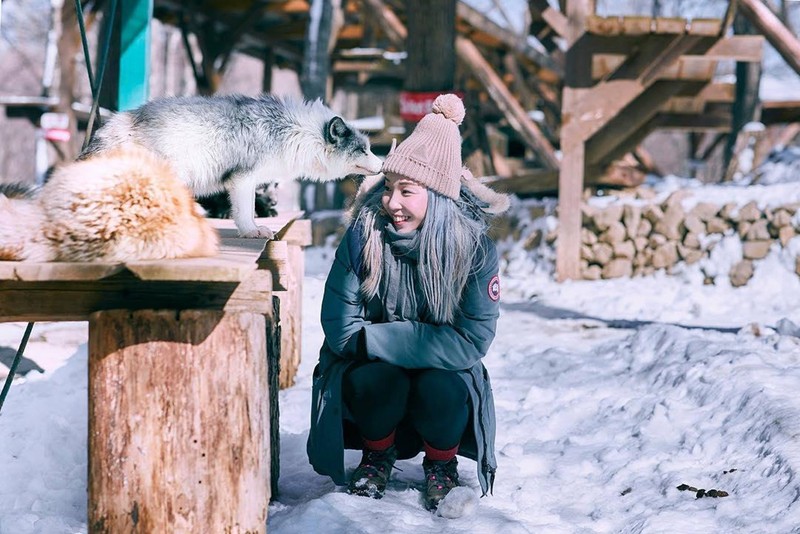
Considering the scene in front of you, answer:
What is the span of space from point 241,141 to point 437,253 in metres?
1.11

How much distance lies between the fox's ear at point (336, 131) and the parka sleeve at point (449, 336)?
48.1 inches

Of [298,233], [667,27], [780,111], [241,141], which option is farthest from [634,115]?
[241,141]

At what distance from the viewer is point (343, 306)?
3012 mm

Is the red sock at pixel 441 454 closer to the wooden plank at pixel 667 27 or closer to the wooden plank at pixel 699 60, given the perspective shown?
the wooden plank at pixel 667 27

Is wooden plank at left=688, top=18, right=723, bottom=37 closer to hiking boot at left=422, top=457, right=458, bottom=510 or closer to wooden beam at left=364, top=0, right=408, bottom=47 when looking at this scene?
wooden beam at left=364, top=0, right=408, bottom=47

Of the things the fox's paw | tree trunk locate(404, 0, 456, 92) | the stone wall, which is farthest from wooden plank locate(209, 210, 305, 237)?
the stone wall

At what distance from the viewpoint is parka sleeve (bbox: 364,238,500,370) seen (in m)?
3.01

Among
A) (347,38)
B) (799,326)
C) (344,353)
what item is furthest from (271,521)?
(347,38)

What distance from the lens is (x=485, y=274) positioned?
3.04 metres

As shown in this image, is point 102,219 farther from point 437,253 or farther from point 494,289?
point 494,289

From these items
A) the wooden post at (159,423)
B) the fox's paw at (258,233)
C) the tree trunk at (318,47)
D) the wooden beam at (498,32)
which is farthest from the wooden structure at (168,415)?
the wooden beam at (498,32)

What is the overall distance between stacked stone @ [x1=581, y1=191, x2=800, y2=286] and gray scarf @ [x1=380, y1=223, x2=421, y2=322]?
231 inches

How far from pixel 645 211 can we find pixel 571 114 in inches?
49.8

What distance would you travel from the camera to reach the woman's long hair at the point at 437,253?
2.99 m
